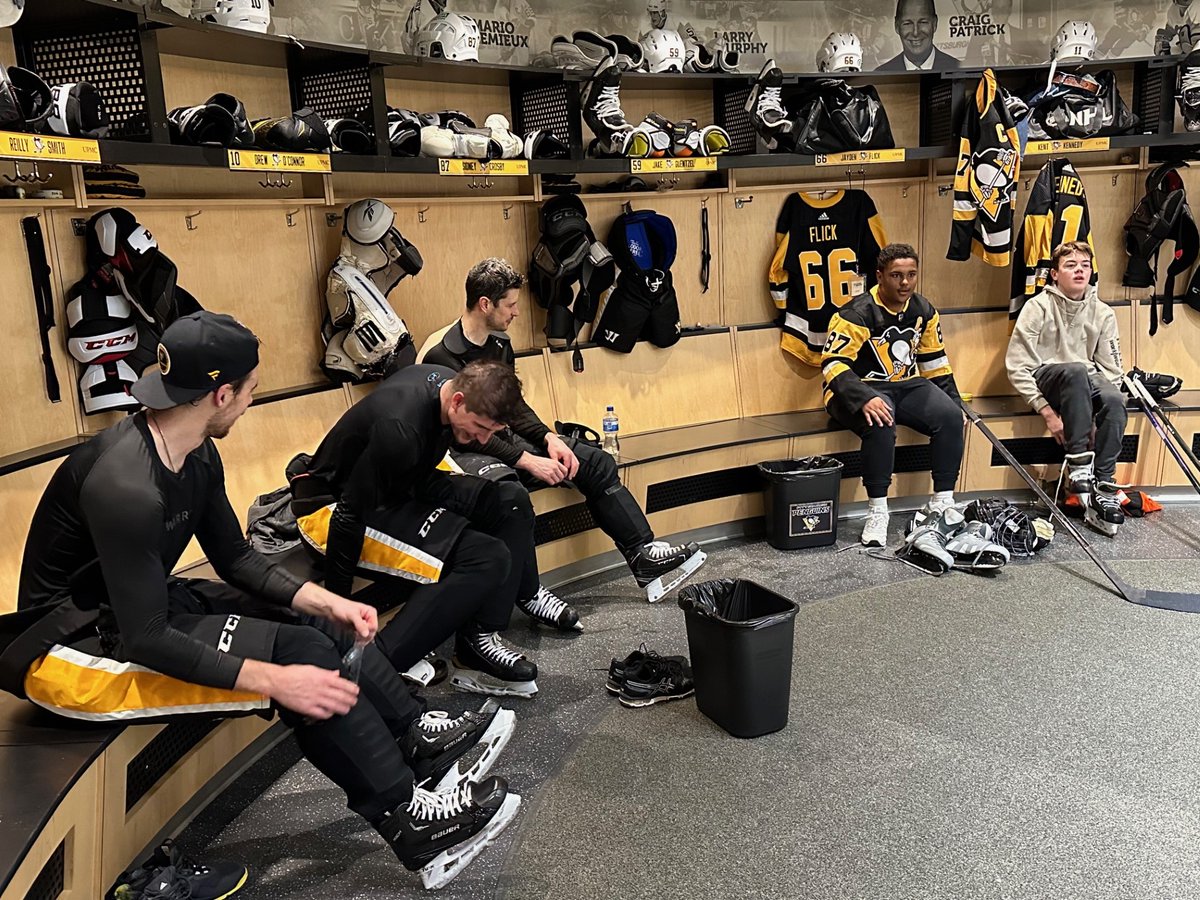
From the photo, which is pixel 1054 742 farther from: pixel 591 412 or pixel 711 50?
pixel 711 50

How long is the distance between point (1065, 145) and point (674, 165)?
1926mm

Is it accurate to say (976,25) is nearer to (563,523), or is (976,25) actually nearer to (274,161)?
(563,523)

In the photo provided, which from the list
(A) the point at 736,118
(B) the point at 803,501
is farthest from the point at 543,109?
(B) the point at 803,501

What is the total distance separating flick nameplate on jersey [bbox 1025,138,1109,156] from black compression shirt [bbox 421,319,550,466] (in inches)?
115

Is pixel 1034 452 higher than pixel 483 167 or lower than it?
lower

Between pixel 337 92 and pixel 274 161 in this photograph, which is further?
pixel 337 92

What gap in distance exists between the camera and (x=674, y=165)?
14.1 feet

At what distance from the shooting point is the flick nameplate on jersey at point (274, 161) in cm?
290

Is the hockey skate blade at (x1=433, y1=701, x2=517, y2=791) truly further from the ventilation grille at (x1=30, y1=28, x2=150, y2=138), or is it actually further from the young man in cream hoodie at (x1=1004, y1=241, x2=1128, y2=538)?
the young man in cream hoodie at (x1=1004, y1=241, x2=1128, y2=538)

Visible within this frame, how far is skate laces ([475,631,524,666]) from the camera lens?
2.80 metres

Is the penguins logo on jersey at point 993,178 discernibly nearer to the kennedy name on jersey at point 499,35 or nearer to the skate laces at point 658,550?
the kennedy name on jersey at point 499,35

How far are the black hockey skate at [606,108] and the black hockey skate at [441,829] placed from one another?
111 inches

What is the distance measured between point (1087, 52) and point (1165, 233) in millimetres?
946

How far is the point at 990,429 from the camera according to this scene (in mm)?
4418
